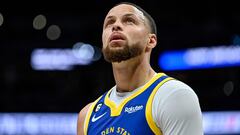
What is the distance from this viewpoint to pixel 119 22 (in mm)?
3303

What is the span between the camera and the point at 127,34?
3205 millimetres

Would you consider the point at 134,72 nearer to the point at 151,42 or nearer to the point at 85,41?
the point at 151,42

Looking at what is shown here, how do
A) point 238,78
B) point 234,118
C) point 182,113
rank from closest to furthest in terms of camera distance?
point 182,113 < point 234,118 < point 238,78

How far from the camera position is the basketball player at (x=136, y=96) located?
2.82 meters

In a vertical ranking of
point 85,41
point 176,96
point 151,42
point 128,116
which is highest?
point 151,42

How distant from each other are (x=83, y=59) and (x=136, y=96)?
12.3 metres

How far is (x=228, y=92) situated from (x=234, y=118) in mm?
1483

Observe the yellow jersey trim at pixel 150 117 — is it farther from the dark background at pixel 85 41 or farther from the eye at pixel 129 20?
the dark background at pixel 85 41

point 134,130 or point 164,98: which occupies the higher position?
point 164,98

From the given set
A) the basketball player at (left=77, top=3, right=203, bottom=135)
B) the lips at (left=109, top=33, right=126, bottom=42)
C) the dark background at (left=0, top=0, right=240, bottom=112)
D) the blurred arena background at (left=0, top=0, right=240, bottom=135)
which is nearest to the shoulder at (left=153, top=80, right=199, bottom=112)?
the basketball player at (left=77, top=3, right=203, bottom=135)

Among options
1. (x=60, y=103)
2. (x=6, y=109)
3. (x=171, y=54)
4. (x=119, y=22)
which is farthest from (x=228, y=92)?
(x=119, y=22)

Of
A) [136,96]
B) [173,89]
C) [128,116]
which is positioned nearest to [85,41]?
[136,96]

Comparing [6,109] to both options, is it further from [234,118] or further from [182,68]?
[234,118]

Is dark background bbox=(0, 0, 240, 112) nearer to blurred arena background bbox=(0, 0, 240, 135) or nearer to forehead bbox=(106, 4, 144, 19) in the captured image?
blurred arena background bbox=(0, 0, 240, 135)
